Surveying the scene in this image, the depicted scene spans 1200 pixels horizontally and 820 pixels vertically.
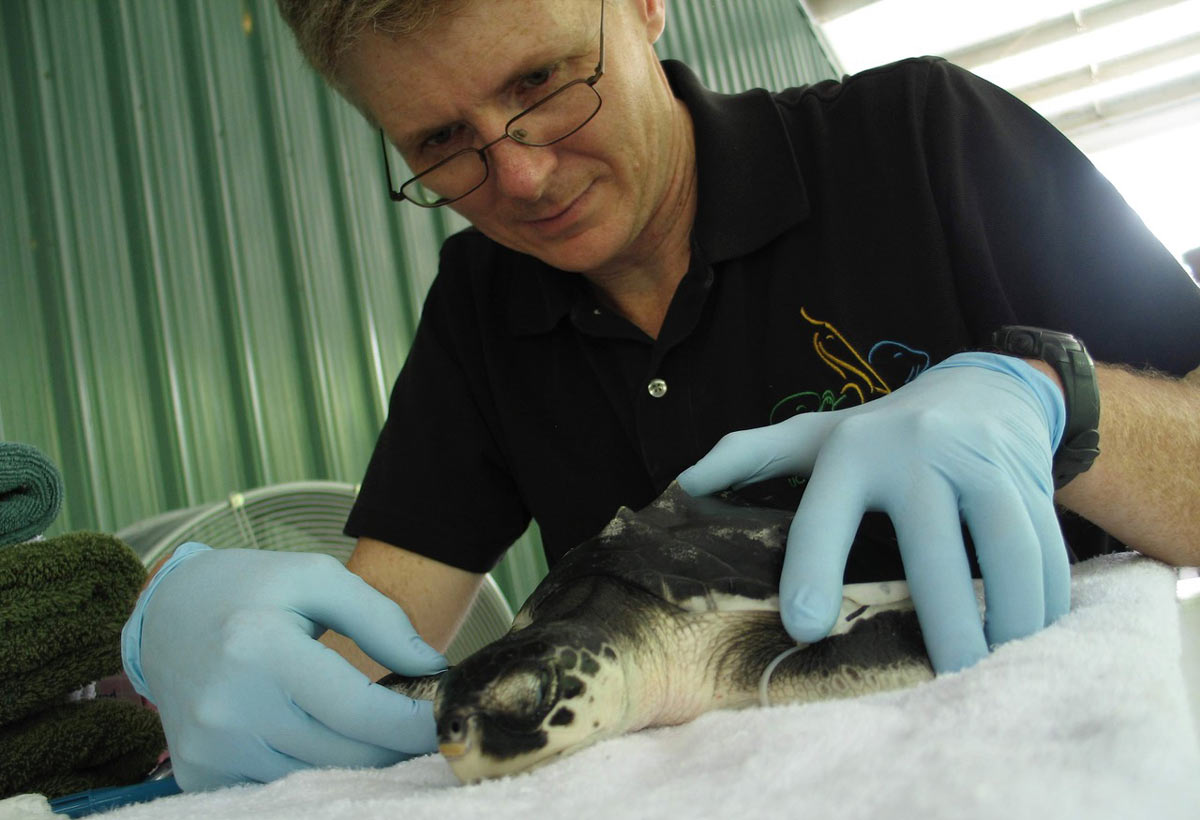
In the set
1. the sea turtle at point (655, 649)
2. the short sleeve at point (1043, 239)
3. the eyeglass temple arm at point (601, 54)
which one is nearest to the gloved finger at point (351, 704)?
the sea turtle at point (655, 649)

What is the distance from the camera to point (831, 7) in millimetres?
5723

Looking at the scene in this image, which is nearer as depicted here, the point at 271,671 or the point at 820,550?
the point at 820,550

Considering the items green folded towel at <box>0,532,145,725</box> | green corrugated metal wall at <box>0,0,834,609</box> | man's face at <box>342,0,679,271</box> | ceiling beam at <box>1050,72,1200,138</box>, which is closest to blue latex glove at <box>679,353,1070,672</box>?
man's face at <box>342,0,679,271</box>

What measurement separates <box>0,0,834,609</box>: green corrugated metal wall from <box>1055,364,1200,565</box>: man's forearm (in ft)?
5.89

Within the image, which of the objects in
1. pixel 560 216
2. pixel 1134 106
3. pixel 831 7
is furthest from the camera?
pixel 1134 106

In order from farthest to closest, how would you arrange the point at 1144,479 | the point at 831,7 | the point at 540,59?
the point at 831,7 < the point at 540,59 < the point at 1144,479

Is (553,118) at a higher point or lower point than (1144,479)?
higher

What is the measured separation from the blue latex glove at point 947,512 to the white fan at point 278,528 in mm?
1026

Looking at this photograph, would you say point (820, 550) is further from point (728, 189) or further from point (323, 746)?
point (728, 189)

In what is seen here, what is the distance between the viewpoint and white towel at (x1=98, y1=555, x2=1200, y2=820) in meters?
0.36

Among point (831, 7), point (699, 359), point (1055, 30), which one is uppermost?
point (831, 7)

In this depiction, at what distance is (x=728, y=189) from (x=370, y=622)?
2.88 ft

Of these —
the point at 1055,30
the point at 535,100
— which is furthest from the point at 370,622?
the point at 1055,30

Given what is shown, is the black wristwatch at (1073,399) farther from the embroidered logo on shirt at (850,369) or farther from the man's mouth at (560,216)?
the man's mouth at (560,216)
